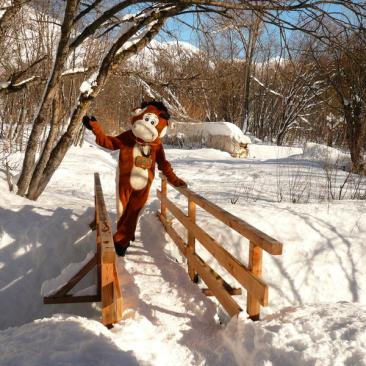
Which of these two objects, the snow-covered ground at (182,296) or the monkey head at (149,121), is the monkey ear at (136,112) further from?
the snow-covered ground at (182,296)

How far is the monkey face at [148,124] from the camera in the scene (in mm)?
4383

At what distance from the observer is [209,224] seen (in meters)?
5.78

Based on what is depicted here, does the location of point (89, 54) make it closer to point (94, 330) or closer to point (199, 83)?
point (199, 83)

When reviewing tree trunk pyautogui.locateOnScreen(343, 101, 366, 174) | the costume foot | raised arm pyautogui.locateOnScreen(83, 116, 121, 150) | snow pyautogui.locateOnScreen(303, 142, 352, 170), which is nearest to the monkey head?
raised arm pyautogui.locateOnScreen(83, 116, 121, 150)

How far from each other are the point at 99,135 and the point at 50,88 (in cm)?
229

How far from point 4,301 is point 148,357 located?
2.64 metres

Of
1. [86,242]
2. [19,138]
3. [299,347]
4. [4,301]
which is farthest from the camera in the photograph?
[19,138]

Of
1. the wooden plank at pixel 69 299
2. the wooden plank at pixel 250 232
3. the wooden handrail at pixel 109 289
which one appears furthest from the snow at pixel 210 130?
the wooden handrail at pixel 109 289

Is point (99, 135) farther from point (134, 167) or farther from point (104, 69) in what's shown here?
point (104, 69)

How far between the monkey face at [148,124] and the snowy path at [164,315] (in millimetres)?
1447

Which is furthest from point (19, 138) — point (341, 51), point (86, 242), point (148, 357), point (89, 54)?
point (148, 357)

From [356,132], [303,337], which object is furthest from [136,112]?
[356,132]

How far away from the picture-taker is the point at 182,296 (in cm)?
382

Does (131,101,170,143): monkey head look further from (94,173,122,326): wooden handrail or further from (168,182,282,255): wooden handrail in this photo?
(94,173,122,326): wooden handrail
